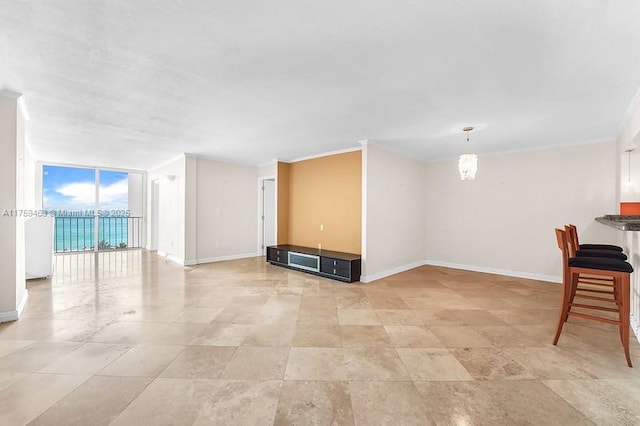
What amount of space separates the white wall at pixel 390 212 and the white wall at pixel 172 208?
4188 mm

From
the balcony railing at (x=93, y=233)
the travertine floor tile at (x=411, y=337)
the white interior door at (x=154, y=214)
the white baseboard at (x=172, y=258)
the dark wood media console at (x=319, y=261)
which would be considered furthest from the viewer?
the white interior door at (x=154, y=214)

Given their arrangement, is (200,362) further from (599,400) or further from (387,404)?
(599,400)

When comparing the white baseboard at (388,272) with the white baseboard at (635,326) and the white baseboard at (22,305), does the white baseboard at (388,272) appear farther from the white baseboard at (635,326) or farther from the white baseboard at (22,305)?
the white baseboard at (22,305)

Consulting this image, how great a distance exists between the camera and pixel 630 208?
384cm

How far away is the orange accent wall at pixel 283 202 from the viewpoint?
6.57 meters

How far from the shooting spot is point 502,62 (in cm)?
227

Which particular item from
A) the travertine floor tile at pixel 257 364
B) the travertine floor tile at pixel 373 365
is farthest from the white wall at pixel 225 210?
the travertine floor tile at pixel 373 365

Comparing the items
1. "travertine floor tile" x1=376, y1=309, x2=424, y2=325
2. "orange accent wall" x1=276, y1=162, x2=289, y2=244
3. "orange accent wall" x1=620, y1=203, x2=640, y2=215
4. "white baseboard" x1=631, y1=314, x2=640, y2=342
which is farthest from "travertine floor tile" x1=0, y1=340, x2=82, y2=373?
"orange accent wall" x1=620, y1=203, x2=640, y2=215

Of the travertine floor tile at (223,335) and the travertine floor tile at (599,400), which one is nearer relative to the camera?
the travertine floor tile at (599,400)

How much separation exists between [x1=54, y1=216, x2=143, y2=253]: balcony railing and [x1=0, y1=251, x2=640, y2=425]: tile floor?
14.0 feet

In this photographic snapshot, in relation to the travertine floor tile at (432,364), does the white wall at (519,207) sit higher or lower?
higher

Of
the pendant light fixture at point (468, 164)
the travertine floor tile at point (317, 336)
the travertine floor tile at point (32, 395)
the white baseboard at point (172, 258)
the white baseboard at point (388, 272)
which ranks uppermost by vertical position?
the pendant light fixture at point (468, 164)

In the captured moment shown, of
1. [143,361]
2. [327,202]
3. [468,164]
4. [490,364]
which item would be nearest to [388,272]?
[327,202]

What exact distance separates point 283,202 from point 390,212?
2.61m
